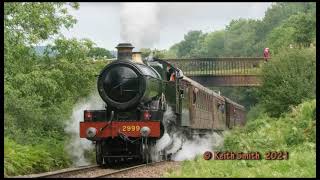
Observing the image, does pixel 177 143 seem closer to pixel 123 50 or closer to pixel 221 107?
pixel 123 50

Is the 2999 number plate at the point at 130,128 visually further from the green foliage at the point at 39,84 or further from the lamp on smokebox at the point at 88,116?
the green foliage at the point at 39,84

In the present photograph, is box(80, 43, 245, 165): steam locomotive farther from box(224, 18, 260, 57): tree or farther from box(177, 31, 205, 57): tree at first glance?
box(177, 31, 205, 57): tree

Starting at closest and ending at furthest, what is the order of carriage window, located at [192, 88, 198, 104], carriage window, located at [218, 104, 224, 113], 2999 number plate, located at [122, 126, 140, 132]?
2999 number plate, located at [122, 126, 140, 132] < carriage window, located at [192, 88, 198, 104] < carriage window, located at [218, 104, 224, 113]

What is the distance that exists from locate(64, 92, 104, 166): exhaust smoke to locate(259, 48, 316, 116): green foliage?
8107 millimetres

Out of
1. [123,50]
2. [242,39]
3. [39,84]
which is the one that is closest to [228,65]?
[123,50]

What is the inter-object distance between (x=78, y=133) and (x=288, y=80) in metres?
9.29

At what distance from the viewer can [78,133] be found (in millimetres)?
17844

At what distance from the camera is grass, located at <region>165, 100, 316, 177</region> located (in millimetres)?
11266

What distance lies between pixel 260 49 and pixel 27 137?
5888 centimetres

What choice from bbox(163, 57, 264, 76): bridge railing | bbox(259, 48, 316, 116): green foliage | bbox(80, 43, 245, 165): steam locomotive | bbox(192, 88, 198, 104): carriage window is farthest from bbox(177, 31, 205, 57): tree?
bbox(80, 43, 245, 165): steam locomotive

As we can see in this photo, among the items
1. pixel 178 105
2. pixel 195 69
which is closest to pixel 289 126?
pixel 178 105

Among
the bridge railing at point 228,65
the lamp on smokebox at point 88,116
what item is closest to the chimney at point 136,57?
the lamp on smokebox at point 88,116

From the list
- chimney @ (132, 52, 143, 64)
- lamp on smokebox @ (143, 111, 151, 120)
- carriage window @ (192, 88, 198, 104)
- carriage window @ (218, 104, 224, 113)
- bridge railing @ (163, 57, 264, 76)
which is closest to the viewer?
lamp on smokebox @ (143, 111, 151, 120)

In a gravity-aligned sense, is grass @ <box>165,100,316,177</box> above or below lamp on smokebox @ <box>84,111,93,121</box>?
below
